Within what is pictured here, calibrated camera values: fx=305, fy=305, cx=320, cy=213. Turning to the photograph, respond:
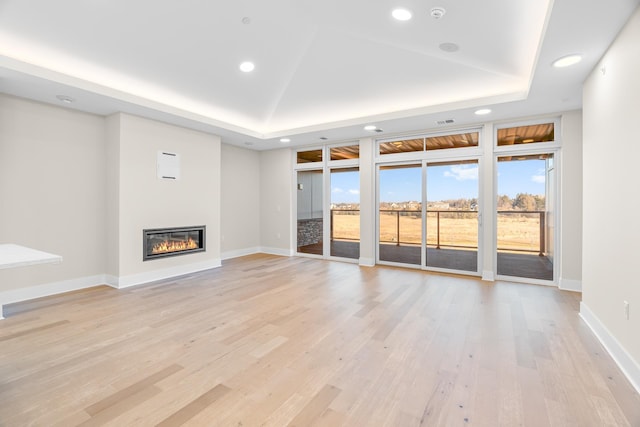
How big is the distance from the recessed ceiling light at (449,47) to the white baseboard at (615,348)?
3.13 metres

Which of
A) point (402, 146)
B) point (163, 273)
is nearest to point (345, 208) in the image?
point (402, 146)

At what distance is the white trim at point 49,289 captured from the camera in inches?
150

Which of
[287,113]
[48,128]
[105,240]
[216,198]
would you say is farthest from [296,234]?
[48,128]

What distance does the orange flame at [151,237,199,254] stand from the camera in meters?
4.98

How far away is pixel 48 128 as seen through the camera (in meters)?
4.13

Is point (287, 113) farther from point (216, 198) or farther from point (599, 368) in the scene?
point (599, 368)

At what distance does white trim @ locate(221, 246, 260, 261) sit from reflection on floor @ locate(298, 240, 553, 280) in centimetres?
115

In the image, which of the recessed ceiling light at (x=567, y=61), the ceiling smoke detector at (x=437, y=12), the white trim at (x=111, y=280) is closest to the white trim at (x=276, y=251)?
the white trim at (x=111, y=280)

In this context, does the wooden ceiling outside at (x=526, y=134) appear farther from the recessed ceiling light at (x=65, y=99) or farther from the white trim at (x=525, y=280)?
the recessed ceiling light at (x=65, y=99)

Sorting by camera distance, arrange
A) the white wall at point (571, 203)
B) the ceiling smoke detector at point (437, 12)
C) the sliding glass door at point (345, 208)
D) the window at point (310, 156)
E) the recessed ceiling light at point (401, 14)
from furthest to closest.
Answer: the window at point (310, 156)
the sliding glass door at point (345, 208)
the white wall at point (571, 203)
the recessed ceiling light at point (401, 14)
the ceiling smoke detector at point (437, 12)

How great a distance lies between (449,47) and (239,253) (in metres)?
5.72

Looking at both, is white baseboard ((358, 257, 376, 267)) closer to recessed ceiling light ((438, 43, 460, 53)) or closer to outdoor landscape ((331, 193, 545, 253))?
Result: outdoor landscape ((331, 193, 545, 253))

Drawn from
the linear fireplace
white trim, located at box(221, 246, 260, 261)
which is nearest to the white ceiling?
the linear fireplace

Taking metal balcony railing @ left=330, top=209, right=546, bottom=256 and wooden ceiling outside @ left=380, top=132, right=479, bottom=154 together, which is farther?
wooden ceiling outside @ left=380, top=132, right=479, bottom=154
